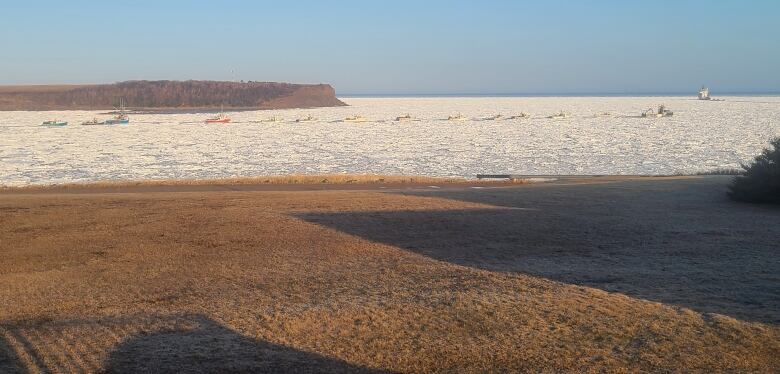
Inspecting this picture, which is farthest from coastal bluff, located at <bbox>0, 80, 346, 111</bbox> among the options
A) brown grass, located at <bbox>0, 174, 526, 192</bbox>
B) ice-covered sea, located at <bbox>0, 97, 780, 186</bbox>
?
brown grass, located at <bbox>0, 174, 526, 192</bbox>

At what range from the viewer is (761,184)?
15.6 m

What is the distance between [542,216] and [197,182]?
42.3 ft

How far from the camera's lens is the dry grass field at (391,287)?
252 inches

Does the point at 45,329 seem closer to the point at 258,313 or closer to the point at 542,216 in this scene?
the point at 258,313

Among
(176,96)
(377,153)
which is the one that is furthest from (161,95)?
(377,153)

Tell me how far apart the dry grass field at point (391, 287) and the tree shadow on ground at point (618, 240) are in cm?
5

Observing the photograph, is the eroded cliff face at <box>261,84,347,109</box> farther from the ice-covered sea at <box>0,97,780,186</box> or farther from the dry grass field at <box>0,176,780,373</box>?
the dry grass field at <box>0,176,780,373</box>

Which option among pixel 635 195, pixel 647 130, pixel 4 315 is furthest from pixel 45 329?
pixel 647 130

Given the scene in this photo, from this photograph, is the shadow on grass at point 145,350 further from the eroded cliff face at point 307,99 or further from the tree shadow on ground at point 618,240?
the eroded cliff face at point 307,99

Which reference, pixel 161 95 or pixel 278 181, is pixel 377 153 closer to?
pixel 278 181

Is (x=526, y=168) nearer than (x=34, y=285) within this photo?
No

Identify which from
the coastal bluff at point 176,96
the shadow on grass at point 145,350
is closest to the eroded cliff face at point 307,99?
the coastal bluff at point 176,96

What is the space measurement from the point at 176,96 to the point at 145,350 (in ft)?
465

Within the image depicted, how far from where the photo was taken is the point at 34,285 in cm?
895
